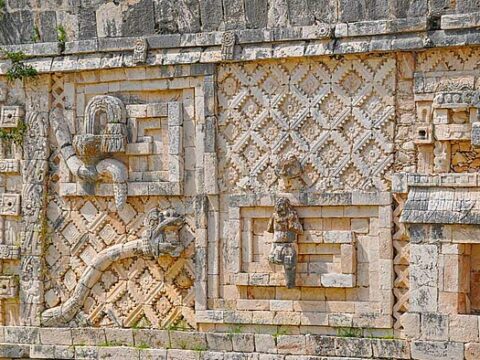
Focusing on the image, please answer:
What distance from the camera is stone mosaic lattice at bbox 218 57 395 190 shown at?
12.4m

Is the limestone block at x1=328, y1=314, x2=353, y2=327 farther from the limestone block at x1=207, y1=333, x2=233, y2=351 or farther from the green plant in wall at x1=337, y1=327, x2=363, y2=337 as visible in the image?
the limestone block at x1=207, y1=333, x2=233, y2=351

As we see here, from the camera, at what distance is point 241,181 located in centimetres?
1297

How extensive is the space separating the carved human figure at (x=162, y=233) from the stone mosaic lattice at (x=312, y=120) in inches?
28.3

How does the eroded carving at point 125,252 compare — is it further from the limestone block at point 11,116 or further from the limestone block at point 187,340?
the limestone block at point 11,116

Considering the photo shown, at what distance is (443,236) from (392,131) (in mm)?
1211

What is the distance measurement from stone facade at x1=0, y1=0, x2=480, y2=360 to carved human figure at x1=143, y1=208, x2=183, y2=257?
0.02 m

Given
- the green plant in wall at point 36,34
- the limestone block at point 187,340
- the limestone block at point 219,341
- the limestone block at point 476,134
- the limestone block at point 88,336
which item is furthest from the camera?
the green plant in wall at point 36,34

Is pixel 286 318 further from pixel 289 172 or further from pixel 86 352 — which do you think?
pixel 86 352

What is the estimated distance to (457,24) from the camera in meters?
11.8

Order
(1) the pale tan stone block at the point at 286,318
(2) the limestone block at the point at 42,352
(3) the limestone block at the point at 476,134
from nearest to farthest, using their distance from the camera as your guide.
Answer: (3) the limestone block at the point at 476,134
(1) the pale tan stone block at the point at 286,318
(2) the limestone block at the point at 42,352

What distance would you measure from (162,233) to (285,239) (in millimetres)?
1463

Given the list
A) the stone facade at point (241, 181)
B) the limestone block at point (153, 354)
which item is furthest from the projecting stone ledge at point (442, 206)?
the limestone block at point (153, 354)

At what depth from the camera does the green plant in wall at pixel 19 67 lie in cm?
1384

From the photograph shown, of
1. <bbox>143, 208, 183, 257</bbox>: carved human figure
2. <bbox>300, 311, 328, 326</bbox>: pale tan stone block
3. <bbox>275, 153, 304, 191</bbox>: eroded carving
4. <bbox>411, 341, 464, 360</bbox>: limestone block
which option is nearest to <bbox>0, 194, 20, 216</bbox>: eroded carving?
<bbox>143, 208, 183, 257</bbox>: carved human figure
